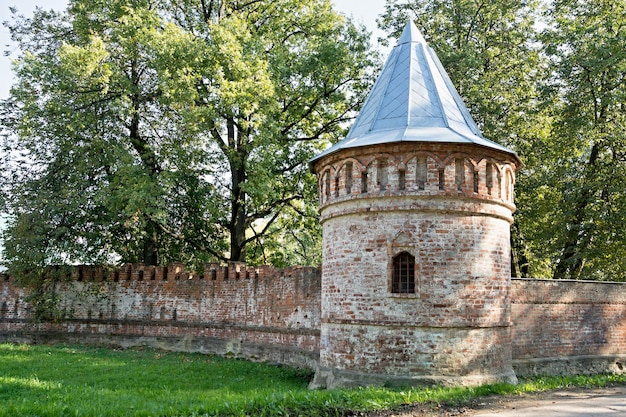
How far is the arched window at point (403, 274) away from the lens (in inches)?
453

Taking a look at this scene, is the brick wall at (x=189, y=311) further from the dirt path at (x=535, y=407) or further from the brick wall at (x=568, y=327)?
the dirt path at (x=535, y=407)

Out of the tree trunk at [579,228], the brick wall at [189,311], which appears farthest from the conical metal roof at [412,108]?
the tree trunk at [579,228]

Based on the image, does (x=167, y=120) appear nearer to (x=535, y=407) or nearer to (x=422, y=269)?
(x=422, y=269)

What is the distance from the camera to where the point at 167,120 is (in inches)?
824

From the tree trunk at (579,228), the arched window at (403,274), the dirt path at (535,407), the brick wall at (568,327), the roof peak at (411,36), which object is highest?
the roof peak at (411,36)

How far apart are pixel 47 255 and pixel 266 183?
734cm

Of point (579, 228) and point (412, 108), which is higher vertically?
point (412, 108)

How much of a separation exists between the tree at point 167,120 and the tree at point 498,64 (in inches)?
118

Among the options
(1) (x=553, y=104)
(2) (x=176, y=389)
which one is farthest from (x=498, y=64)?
(2) (x=176, y=389)

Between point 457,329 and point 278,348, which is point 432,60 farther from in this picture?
point 278,348

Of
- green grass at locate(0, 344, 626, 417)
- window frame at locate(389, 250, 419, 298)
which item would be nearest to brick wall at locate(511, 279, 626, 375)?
green grass at locate(0, 344, 626, 417)

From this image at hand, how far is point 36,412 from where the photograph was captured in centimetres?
816

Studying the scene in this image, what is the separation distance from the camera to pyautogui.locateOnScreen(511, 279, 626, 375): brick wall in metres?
13.3

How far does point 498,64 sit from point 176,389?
16267 mm
